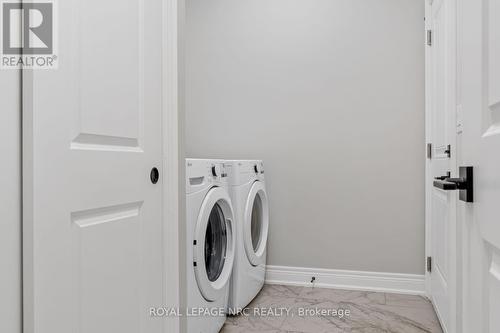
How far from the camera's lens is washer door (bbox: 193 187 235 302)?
1772 mm

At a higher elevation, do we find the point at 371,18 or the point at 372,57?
the point at 371,18

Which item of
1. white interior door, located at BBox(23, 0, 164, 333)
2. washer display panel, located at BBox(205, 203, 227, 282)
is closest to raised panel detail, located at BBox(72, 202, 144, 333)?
white interior door, located at BBox(23, 0, 164, 333)

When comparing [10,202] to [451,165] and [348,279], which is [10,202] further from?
[348,279]

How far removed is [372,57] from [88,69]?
2.22 m

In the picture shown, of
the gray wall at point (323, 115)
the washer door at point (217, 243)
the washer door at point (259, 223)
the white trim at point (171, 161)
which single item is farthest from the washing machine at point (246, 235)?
the white trim at point (171, 161)

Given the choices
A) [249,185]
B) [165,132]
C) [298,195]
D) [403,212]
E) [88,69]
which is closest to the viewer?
[88,69]

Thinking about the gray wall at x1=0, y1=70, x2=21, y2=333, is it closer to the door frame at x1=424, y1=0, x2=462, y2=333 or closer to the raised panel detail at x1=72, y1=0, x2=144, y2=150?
the raised panel detail at x1=72, y1=0, x2=144, y2=150

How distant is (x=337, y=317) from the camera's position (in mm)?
2168

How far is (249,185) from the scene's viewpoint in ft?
7.72

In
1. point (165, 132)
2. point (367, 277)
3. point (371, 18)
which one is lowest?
point (367, 277)

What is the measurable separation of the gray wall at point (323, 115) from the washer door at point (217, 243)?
85 cm

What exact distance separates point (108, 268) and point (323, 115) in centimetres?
208

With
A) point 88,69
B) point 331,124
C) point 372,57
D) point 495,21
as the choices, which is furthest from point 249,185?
point 495,21

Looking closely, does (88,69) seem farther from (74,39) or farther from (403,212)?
(403,212)
